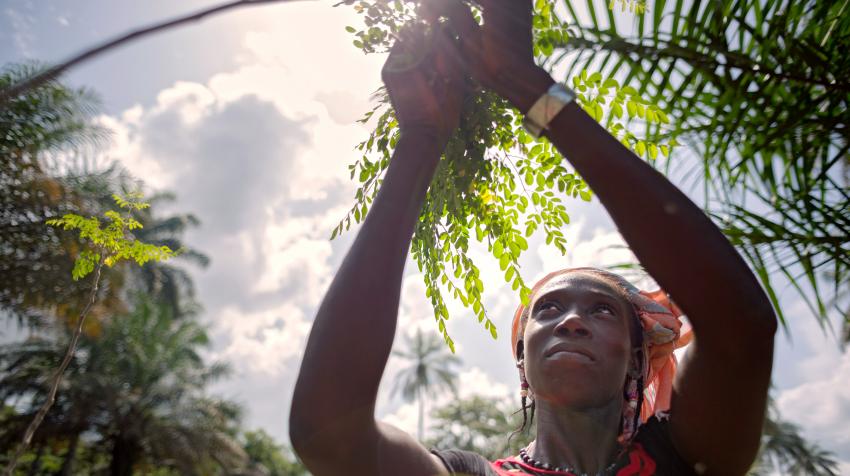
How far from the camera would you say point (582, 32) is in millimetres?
1571

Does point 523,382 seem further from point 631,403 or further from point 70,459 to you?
point 70,459

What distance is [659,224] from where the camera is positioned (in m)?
1.22

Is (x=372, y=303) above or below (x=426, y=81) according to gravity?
below

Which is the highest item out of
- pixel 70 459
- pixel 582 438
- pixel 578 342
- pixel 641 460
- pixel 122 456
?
pixel 122 456

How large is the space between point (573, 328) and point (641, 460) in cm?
43

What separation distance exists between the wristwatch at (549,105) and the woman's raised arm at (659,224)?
13mm

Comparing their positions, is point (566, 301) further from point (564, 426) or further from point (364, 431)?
point (364, 431)

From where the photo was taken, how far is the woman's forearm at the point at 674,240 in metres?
1.21

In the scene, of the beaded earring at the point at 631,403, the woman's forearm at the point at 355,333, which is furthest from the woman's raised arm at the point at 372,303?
the beaded earring at the point at 631,403

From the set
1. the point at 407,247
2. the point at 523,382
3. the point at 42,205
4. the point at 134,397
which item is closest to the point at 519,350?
the point at 523,382

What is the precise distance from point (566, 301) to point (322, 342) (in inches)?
46.0

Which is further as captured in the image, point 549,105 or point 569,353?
point 569,353

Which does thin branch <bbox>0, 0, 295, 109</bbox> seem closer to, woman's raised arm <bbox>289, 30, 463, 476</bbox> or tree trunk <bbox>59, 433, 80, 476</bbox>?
woman's raised arm <bbox>289, 30, 463, 476</bbox>

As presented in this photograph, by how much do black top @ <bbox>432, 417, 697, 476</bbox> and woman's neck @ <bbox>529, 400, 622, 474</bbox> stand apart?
9cm
